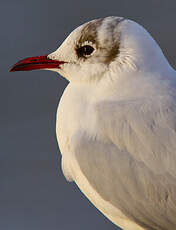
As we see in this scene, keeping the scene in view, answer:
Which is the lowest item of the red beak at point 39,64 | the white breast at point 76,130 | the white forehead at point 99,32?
the white breast at point 76,130

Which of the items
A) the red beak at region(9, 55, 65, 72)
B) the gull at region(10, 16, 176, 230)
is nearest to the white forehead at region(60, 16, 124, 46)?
the gull at region(10, 16, 176, 230)

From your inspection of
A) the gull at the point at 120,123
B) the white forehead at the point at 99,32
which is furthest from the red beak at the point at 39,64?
the white forehead at the point at 99,32

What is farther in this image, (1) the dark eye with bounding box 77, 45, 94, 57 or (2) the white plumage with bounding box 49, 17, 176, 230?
(1) the dark eye with bounding box 77, 45, 94, 57

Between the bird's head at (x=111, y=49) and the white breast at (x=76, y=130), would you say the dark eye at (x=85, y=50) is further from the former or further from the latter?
the white breast at (x=76, y=130)

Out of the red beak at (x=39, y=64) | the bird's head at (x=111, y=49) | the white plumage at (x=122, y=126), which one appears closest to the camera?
the white plumage at (x=122, y=126)

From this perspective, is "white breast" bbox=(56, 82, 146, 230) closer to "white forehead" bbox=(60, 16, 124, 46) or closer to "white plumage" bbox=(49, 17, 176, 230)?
"white plumage" bbox=(49, 17, 176, 230)

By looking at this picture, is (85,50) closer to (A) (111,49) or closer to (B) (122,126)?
(A) (111,49)

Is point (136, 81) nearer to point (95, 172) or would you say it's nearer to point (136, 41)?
point (136, 41)

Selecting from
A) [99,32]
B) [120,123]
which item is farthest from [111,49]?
[120,123]
